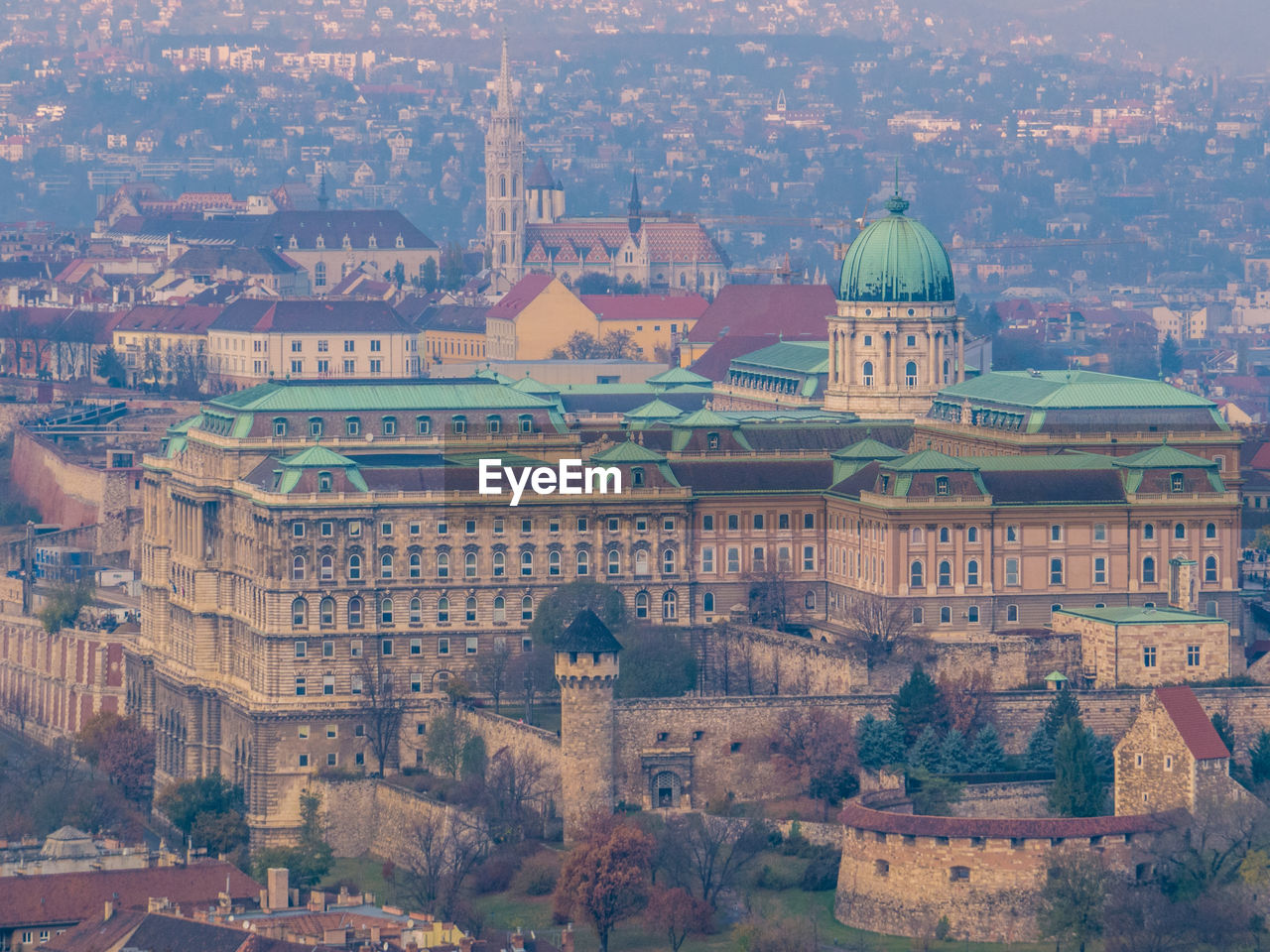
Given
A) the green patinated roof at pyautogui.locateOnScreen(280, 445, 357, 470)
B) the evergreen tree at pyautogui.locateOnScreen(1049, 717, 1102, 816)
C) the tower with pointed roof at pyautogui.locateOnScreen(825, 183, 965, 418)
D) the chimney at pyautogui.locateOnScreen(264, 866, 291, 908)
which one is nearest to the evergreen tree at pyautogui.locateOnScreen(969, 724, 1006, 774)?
the evergreen tree at pyautogui.locateOnScreen(1049, 717, 1102, 816)

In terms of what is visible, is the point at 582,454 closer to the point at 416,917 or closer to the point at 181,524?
the point at 181,524

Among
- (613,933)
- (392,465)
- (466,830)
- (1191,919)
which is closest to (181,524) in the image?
(392,465)

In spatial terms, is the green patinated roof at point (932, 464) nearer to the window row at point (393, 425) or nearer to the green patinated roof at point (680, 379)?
the window row at point (393, 425)

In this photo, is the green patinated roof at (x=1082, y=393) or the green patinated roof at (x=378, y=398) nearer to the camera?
the green patinated roof at (x=1082, y=393)

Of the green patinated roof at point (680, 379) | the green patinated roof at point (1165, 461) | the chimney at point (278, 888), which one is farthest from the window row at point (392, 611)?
the green patinated roof at point (680, 379)

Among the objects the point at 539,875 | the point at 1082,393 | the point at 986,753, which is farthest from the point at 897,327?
the point at 539,875

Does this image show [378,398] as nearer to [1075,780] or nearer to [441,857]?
[441,857]

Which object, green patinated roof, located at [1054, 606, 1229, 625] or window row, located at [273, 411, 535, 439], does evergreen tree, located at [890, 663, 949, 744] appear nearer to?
green patinated roof, located at [1054, 606, 1229, 625]
